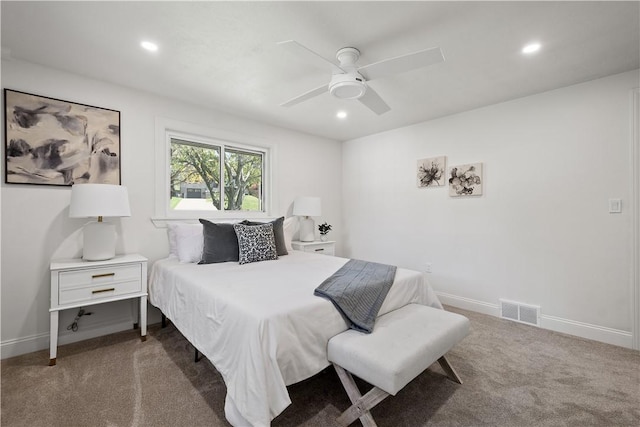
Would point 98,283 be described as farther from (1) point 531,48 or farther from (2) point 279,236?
(1) point 531,48

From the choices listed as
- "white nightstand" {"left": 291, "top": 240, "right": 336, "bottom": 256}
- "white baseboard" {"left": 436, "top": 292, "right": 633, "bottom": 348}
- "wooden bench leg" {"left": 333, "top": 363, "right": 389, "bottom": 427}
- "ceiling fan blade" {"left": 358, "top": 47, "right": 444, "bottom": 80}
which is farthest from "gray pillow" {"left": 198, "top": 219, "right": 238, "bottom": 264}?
"white baseboard" {"left": 436, "top": 292, "right": 633, "bottom": 348}

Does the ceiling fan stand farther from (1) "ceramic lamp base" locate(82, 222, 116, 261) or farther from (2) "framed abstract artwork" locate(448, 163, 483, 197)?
(1) "ceramic lamp base" locate(82, 222, 116, 261)

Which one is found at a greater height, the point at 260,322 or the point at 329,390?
the point at 260,322

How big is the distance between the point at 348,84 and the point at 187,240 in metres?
2.09

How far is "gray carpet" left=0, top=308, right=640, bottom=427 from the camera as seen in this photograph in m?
1.61

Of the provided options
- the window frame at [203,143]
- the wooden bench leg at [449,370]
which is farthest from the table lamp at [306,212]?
the wooden bench leg at [449,370]

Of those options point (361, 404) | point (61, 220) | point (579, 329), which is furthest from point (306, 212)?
point (579, 329)

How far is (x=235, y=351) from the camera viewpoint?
4.90 ft

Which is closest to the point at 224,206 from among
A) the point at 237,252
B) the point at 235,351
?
the point at 237,252

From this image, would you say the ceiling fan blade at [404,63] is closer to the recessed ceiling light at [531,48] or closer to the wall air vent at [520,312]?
the recessed ceiling light at [531,48]

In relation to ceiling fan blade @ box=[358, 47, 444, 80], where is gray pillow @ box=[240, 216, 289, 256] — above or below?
below

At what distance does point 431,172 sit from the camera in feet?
12.6

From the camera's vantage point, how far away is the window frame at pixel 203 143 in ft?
10.0

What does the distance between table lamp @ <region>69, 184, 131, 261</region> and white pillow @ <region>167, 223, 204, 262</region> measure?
1.65ft
